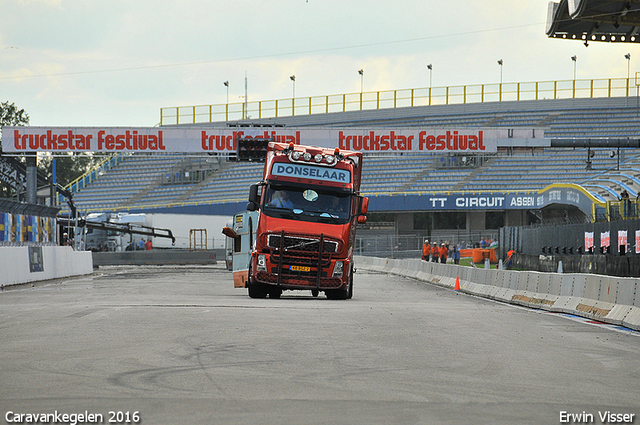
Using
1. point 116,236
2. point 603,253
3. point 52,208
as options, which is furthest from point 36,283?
point 116,236

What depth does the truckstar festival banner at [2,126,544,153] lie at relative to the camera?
4472 cm

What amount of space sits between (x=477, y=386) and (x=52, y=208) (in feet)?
97.3

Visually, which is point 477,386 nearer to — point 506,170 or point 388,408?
point 388,408

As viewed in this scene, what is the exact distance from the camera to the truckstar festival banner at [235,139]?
147ft

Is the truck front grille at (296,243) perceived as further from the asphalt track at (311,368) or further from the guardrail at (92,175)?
the guardrail at (92,175)

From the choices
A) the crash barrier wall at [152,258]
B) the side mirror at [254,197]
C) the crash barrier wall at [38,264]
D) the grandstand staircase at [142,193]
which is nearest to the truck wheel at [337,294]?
the side mirror at [254,197]

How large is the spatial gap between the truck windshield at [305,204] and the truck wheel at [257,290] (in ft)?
6.68

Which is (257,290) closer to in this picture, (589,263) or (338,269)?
(338,269)

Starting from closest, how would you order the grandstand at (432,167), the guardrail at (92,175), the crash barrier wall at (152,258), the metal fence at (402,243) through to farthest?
1. the crash barrier wall at (152,258)
2. the metal fence at (402,243)
3. the grandstand at (432,167)
4. the guardrail at (92,175)

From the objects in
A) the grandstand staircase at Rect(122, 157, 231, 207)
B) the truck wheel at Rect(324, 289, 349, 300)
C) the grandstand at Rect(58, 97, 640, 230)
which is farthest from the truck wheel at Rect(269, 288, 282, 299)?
the grandstand staircase at Rect(122, 157, 231, 207)

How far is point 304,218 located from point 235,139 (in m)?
25.6

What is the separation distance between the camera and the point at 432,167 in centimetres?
6756

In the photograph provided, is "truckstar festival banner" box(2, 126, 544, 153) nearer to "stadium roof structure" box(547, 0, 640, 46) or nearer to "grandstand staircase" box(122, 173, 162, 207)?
"stadium roof structure" box(547, 0, 640, 46)

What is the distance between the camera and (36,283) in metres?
29.2
